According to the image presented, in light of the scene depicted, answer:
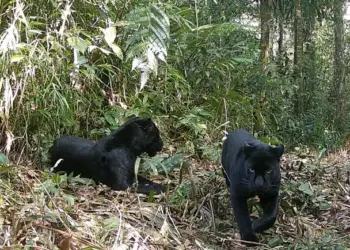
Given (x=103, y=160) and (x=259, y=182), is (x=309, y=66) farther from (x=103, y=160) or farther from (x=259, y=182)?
(x=259, y=182)

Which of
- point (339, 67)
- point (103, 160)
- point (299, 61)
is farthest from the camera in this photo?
point (339, 67)

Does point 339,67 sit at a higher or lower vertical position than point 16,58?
lower

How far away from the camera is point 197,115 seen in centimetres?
688

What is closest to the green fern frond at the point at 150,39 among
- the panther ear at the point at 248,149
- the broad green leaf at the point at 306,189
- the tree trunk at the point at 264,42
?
the panther ear at the point at 248,149

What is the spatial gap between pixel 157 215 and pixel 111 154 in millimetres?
1287

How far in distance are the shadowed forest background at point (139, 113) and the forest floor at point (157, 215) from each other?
0.01m

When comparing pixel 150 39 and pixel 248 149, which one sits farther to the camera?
pixel 248 149

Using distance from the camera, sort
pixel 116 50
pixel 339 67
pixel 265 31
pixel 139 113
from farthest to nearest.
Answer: pixel 339 67 → pixel 265 31 → pixel 139 113 → pixel 116 50

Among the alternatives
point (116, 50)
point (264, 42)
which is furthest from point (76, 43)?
point (264, 42)

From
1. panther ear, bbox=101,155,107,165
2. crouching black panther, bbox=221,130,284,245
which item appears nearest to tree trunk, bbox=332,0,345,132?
panther ear, bbox=101,155,107,165

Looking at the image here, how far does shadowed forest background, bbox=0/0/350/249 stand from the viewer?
373 cm

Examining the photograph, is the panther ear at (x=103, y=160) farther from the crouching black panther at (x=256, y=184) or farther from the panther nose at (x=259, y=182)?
the panther nose at (x=259, y=182)

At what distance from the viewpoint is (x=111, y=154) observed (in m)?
5.12

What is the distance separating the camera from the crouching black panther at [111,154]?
16.6 feet
